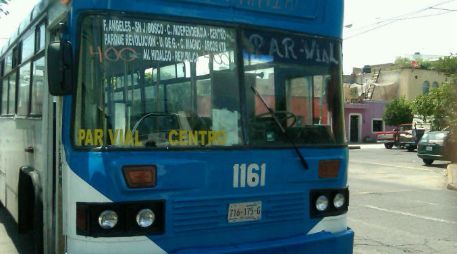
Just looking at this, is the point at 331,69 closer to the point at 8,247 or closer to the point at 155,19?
the point at 155,19

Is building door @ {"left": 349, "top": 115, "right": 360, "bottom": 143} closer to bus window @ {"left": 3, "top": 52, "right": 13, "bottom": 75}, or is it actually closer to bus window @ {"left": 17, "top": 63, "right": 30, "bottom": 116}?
bus window @ {"left": 3, "top": 52, "right": 13, "bottom": 75}

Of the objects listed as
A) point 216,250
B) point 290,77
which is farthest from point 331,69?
point 216,250

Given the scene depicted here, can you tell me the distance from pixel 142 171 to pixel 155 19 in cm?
107

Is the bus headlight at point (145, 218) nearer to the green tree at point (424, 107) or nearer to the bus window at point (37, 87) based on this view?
the bus window at point (37, 87)

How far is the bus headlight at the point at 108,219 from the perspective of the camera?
3.62 meters

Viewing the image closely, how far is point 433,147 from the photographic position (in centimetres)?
2250

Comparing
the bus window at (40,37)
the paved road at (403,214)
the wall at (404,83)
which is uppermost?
the wall at (404,83)

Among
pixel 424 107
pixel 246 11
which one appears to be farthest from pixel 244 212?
pixel 424 107

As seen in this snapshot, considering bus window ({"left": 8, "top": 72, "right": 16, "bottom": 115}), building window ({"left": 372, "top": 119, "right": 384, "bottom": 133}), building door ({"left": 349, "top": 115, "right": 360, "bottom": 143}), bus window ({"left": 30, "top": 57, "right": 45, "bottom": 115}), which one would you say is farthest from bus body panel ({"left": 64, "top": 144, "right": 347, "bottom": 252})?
building window ({"left": 372, "top": 119, "right": 384, "bottom": 133})

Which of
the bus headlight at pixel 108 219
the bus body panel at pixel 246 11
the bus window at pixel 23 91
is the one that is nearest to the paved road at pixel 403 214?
the bus body panel at pixel 246 11

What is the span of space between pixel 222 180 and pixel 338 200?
1185 mm

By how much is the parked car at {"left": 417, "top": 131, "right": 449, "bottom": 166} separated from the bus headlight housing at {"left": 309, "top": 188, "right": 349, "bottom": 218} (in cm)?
1928

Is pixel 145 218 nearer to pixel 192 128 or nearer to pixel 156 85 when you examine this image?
pixel 192 128

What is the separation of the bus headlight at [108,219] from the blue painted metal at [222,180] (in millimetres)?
112
